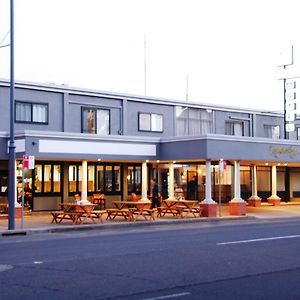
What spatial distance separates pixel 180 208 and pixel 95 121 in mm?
7385

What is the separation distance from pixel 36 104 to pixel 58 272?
19.4 m

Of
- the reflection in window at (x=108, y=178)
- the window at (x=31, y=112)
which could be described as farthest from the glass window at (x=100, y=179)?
the window at (x=31, y=112)

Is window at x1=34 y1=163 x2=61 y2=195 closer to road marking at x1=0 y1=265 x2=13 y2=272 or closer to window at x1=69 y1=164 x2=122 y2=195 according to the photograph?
window at x1=69 y1=164 x2=122 y2=195

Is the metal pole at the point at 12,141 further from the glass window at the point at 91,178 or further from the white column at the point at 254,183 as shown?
the white column at the point at 254,183

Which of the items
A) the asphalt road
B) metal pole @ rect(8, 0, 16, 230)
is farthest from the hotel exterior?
the asphalt road

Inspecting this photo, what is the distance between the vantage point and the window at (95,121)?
32062mm

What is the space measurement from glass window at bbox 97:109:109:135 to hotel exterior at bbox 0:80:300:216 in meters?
0.05

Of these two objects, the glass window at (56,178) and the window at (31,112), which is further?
the glass window at (56,178)

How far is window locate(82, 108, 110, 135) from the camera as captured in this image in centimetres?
3206

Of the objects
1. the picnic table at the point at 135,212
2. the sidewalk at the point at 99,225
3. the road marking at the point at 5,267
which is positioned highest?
the picnic table at the point at 135,212

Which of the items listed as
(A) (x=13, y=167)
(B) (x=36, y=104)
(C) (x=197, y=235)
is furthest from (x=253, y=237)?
(B) (x=36, y=104)

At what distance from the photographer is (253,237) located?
60.9ft

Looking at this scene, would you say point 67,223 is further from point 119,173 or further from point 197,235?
point 119,173

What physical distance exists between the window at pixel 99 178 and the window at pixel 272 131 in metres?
12.4
